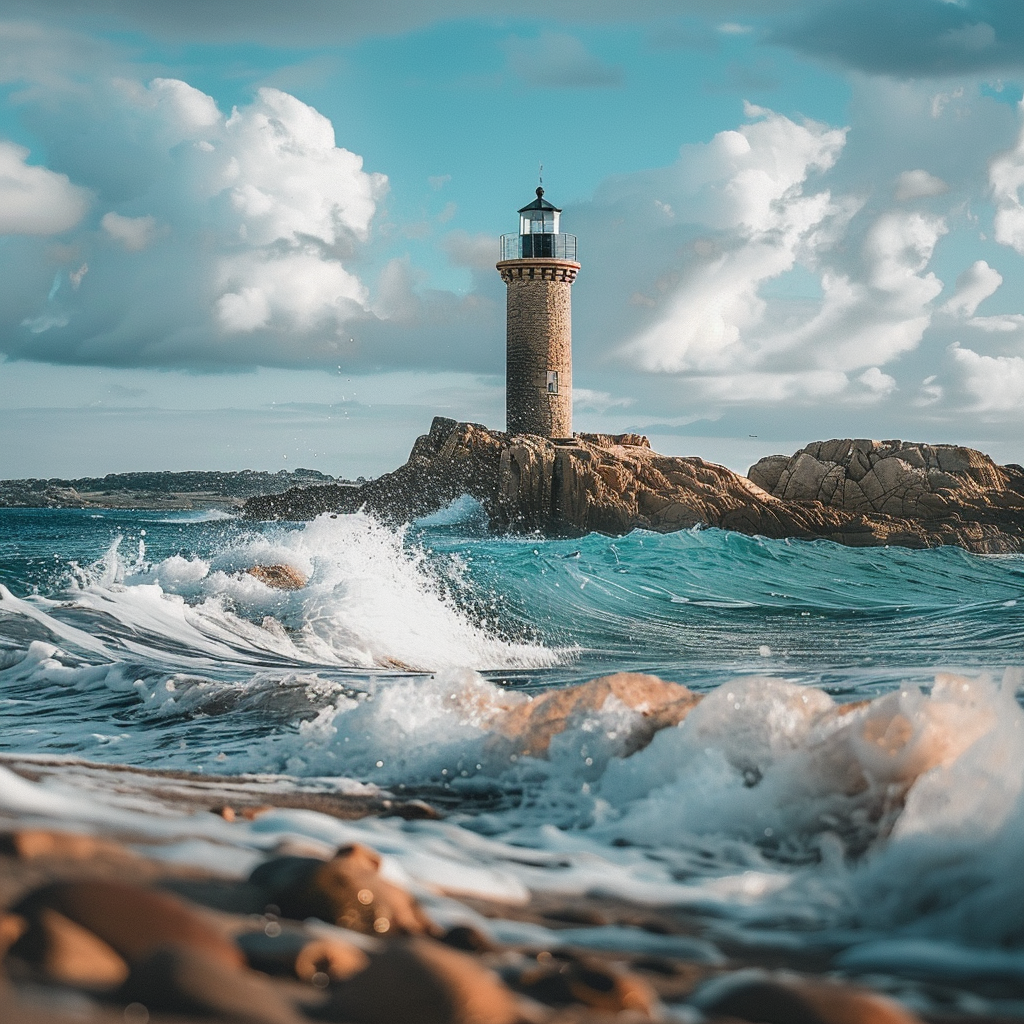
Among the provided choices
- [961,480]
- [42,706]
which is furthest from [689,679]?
[961,480]

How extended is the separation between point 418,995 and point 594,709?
2664mm

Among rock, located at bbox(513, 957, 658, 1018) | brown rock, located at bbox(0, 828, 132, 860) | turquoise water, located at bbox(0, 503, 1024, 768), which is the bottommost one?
turquoise water, located at bbox(0, 503, 1024, 768)

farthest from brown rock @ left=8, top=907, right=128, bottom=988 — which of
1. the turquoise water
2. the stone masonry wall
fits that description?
the stone masonry wall

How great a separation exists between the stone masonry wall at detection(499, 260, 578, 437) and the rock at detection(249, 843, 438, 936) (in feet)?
116

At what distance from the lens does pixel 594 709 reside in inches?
164

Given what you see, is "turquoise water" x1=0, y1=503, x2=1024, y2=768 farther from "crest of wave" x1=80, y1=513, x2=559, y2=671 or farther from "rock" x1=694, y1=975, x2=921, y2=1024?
"rock" x1=694, y1=975, x2=921, y2=1024

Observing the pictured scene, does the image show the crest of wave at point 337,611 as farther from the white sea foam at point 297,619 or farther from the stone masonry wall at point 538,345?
the stone masonry wall at point 538,345

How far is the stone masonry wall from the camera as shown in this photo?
120 ft

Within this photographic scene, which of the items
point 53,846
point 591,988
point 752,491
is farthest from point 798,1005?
point 752,491

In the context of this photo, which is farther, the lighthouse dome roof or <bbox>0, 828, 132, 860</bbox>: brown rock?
the lighthouse dome roof

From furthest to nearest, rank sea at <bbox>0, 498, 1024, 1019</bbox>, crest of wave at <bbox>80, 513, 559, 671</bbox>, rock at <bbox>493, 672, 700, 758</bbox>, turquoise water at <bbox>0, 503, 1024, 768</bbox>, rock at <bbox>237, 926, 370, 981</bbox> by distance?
crest of wave at <bbox>80, 513, 559, 671</bbox>, turquoise water at <bbox>0, 503, 1024, 768</bbox>, rock at <bbox>493, 672, 700, 758</bbox>, sea at <bbox>0, 498, 1024, 1019</bbox>, rock at <bbox>237, 926, 370, 981</bbox>

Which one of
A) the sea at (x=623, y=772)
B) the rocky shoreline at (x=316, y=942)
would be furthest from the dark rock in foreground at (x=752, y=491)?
the rocky shoreline at (x=316, y=942)

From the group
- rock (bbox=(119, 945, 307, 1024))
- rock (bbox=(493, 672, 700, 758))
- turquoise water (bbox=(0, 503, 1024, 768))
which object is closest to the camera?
rock (bbox=(119, 945, 307, 1024))

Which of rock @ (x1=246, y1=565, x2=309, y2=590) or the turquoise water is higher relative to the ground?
rock @ (x1=246, y1=565, x2=309, y2=590)
